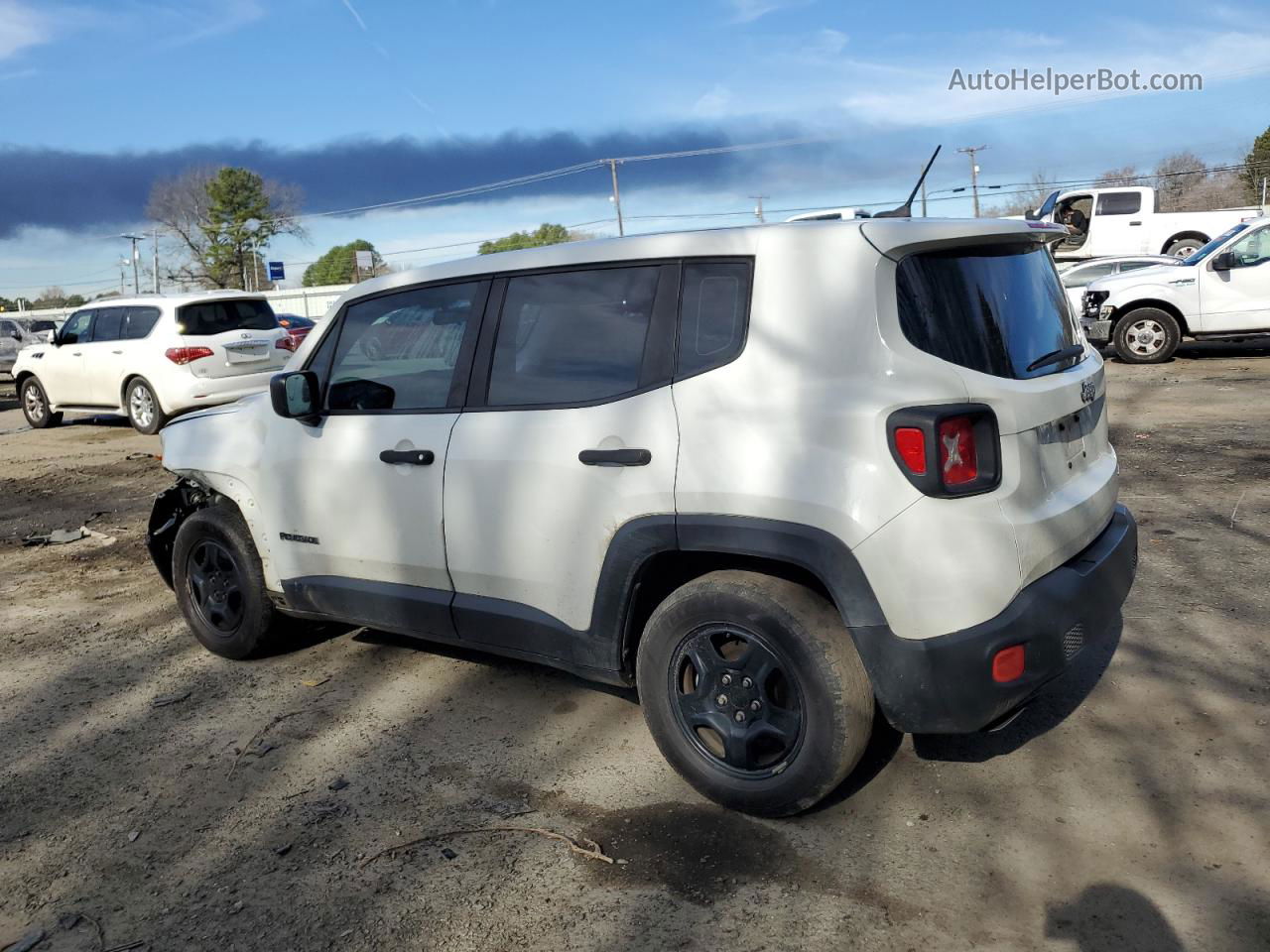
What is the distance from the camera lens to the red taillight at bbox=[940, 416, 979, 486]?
9.52 ft

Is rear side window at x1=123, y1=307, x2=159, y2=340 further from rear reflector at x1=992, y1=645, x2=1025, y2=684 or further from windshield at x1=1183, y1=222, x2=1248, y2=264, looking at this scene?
windshield at x1=1183, y1=222, x2=1248, y2=264

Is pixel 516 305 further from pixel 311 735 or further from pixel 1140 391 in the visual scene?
pixel 1140 391

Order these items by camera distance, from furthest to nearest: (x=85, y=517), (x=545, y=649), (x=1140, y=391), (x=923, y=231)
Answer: (x=1140, y=391)
(x=85, y=517)
(x=545, y=649)
(x=923, y=231)

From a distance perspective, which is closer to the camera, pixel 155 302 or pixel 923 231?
pixel 923 231

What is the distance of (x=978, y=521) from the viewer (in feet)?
9.56

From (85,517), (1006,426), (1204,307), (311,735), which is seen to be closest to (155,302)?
(85,517)

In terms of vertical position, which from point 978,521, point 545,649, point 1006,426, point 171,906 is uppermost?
point 1006,426

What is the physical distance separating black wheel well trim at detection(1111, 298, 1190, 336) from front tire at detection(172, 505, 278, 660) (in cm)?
1328

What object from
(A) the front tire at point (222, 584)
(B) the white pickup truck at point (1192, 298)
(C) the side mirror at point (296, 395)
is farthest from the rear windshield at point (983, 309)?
(B) the white pickup truck at point (1192, 298)

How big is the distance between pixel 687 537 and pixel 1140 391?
35.8 feet

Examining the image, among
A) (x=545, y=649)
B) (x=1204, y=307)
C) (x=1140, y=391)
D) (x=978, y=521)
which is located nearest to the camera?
(x=978, y=521)

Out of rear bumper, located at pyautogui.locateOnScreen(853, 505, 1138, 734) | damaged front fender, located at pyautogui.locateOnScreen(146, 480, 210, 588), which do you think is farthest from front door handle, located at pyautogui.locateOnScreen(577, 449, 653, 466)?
damaged front fender, located at pyautogui.locateOnScreen(146, 480, 210, 588)

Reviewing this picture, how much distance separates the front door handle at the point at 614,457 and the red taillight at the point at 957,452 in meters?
0.89

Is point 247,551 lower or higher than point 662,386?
lower
